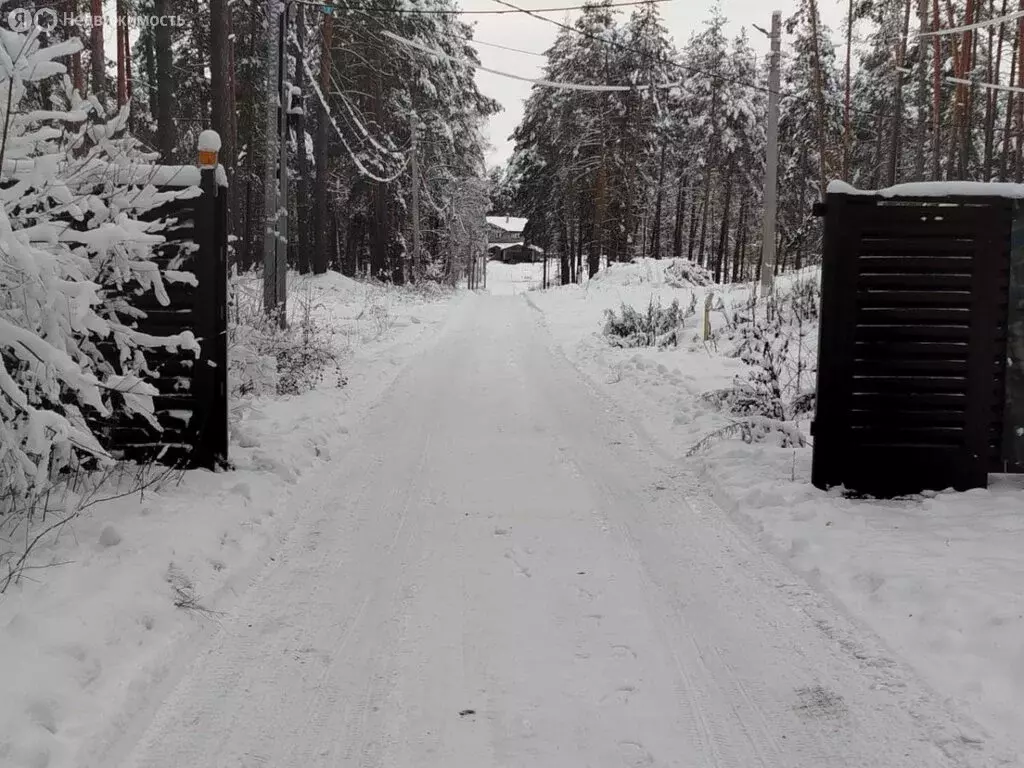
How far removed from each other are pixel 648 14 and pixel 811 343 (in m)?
33.7

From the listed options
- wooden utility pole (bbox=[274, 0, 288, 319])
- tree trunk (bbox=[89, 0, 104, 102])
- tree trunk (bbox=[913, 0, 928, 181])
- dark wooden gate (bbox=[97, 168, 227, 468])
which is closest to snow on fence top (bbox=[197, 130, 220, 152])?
dark wooden gate (bbox=[97, 168, 227, 468])

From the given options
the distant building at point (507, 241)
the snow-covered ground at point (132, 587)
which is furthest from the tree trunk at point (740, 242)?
the distant building at point (507, 241)

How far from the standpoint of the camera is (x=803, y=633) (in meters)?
3.58

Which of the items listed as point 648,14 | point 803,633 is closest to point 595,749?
point 803,633

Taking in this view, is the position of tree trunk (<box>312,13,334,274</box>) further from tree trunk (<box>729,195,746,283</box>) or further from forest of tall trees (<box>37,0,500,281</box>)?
tree trunk (<box>729,195,746,283</box>)

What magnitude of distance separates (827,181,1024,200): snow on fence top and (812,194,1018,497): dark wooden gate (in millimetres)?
43

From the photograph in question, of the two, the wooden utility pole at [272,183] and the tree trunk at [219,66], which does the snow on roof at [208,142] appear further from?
the tree trunk at [219,66]

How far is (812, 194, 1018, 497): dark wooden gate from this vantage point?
5.39 meters

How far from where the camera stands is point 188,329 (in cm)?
550

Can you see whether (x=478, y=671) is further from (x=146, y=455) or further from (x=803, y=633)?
(x=146, y=455)

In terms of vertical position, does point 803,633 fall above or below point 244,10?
below

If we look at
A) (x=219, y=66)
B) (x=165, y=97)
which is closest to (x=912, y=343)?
(x=219, y=66)

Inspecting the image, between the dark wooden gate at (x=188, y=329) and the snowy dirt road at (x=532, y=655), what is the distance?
0.99m
